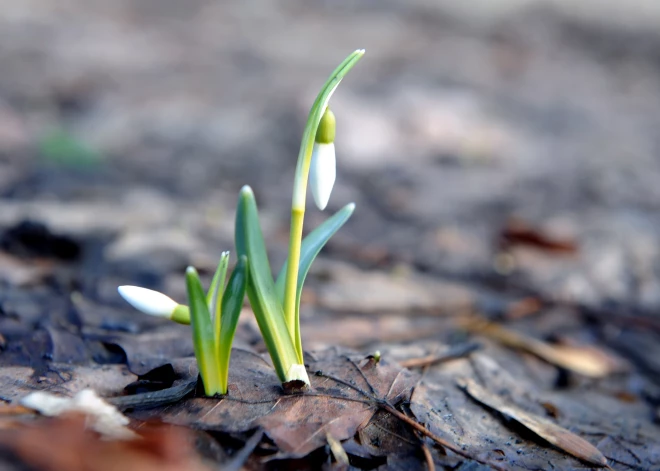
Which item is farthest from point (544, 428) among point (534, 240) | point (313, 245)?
point (534, 240)

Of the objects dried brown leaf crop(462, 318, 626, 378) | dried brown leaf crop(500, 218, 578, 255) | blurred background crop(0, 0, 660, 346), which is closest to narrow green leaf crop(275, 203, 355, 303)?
blurred background crop(0, 0, 660, 346)

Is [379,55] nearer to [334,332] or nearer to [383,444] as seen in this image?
[334,332]

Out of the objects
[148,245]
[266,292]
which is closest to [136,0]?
[148,245]

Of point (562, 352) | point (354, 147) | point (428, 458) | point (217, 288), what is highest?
point (217, 288)

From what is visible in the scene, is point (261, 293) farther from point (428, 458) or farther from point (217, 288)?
point (428, 458)

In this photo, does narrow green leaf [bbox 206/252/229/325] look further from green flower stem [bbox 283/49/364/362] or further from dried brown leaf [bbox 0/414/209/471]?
dried brown leaf [bbox 0/414/209/471]

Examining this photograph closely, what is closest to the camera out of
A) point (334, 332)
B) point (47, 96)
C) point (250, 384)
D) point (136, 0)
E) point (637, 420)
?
point (250, 384)
